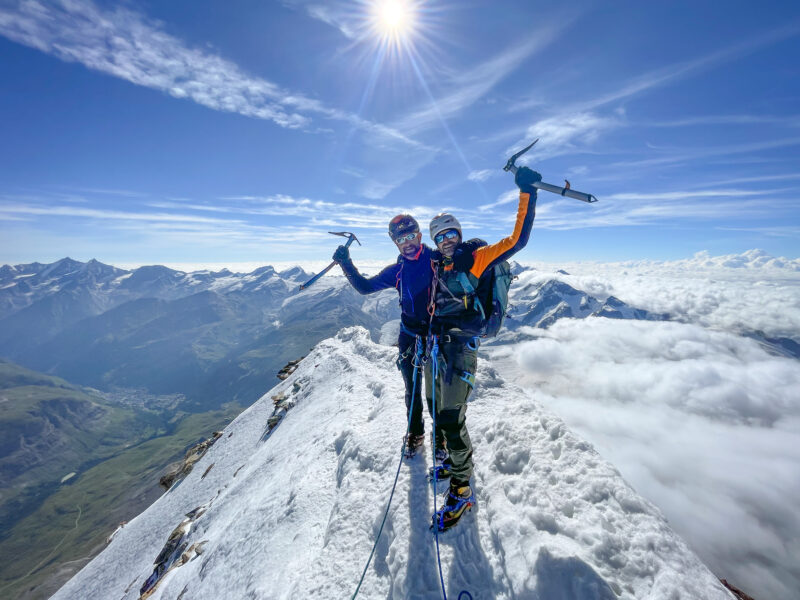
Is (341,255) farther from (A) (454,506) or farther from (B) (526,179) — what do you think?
(A) (454,506)

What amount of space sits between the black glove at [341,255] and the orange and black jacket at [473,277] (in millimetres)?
4558

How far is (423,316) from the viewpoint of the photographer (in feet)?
26.8

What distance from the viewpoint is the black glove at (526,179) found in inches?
255

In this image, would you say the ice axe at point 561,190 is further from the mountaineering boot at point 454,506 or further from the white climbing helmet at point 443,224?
the mountaineering boot at point 454,506

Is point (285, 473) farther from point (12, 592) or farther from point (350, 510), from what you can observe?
point (12, 592)

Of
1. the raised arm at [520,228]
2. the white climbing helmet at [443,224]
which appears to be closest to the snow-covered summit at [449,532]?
the raised arm at [520,228]

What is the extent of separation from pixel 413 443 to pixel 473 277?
496 cm

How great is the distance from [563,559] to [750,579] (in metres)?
299

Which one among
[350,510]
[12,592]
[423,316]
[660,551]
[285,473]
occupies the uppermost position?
[423,316]

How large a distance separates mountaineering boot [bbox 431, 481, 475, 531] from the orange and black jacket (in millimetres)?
3199

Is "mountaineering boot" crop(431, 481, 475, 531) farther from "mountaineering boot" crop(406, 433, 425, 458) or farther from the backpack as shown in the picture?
the backpack

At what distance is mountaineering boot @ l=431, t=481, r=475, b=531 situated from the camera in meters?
6.36

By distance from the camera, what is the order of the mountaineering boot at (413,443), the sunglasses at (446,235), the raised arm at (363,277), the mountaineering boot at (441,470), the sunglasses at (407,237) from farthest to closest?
the raised arm at (363,277) → the mountaineering boot at (413,443) → the sunglasses at (407,237) → the mountaineering boot at (441,470) → the sunglasses at (446,235)

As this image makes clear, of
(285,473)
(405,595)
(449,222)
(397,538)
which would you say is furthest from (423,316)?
(285,473)
